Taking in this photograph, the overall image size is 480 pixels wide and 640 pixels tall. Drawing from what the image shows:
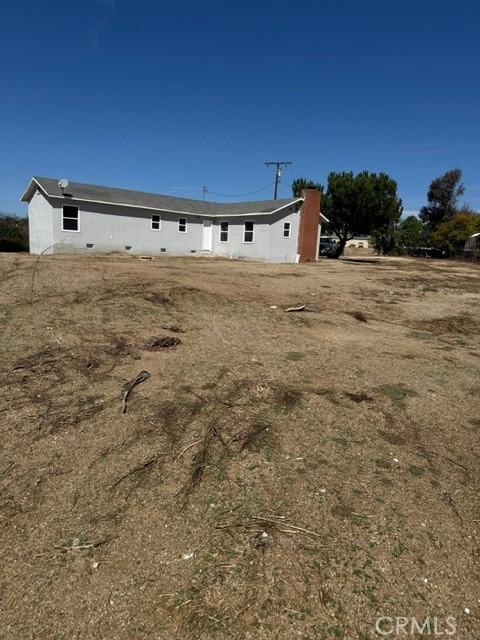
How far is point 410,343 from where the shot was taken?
7.91 meters

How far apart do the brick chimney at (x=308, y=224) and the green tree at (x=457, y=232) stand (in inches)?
994

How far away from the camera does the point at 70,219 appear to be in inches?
839

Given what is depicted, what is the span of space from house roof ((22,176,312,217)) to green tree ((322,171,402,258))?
8682 millimetres

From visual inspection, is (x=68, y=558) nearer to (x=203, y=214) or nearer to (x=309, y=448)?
(x=309, y=448)

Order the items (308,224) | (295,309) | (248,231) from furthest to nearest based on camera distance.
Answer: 1. (308,224)
2. (248,231)
3. (295,309)

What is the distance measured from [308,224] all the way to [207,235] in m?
6.81

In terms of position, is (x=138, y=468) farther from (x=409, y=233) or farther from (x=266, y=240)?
(x=409, y=233)

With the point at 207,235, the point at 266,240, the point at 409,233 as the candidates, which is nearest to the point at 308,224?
the point at 266,240

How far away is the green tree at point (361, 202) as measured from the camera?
32438 millimetres

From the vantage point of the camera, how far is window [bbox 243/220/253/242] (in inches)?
1019

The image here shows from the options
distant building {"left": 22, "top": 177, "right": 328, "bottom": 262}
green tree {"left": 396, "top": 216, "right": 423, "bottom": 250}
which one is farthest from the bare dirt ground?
green tree {"left": 396, "top": 216, "right": 423, "bottom": 250}

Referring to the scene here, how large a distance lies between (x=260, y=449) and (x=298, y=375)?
2117mm

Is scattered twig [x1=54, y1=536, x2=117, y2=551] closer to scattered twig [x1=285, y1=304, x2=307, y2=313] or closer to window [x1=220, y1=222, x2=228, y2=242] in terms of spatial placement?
scattered twig [x1=285, y1=304, x2=307, y2=313]

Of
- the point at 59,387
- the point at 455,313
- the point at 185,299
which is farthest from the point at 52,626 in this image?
the point at 455,313
